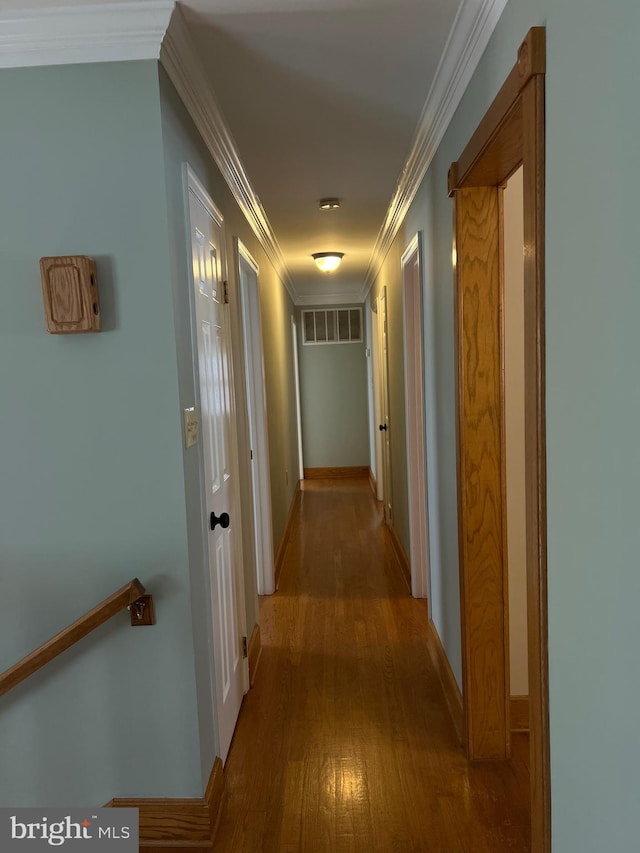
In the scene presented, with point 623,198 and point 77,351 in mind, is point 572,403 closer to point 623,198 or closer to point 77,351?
point 623,198

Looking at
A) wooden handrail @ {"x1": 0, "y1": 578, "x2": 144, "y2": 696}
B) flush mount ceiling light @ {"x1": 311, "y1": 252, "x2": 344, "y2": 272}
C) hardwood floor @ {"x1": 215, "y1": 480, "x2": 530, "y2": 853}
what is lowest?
hardwood floor @ {"x1": 215, "y1": 480, "x2": 530, "y2": 853}

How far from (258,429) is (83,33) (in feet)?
7.93

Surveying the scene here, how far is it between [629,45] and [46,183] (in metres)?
1.44

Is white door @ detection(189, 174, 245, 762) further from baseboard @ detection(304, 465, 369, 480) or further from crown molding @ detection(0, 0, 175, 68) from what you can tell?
baseboard @ detection(304, 465, 369, 480)

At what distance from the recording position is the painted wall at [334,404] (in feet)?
24.9

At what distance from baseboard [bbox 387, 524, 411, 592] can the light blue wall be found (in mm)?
2312

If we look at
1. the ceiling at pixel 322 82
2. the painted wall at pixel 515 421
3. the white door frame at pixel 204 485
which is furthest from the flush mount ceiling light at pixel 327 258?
the painted wall at pixel 515 421

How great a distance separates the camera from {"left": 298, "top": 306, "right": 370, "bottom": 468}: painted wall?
758cm

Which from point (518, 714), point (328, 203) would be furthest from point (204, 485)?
point (328, 203)

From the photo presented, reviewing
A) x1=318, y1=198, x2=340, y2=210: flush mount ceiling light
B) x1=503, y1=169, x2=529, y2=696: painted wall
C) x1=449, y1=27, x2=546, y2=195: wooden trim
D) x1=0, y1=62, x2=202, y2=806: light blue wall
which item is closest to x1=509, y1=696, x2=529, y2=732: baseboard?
x1=503, y1=169, x2=529, y2=696: painted wall

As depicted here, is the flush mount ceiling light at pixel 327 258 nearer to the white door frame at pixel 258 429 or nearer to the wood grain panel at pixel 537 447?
the white door frame at pixel 258 429

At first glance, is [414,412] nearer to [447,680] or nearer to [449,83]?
[447,680]

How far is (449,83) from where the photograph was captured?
194 cm

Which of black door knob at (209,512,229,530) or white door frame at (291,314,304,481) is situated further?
white door frame at (291,314,304,481)
